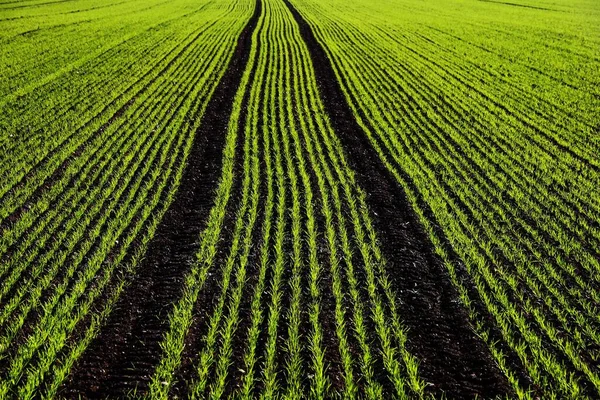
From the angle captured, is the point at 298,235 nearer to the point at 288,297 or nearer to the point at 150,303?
the point at 288,297

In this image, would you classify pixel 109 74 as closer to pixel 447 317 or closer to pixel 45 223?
pixel 45 223

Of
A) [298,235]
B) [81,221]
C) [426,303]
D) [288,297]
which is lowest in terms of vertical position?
[426,303]

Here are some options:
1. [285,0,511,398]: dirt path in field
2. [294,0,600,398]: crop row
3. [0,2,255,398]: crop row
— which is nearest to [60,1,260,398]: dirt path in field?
[0,2,255,398]: crop row

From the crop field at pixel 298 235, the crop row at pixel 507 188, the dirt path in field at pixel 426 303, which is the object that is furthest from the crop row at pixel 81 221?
the crop row at pixel 507 188

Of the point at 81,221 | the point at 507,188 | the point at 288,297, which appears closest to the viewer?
the point at 288,297

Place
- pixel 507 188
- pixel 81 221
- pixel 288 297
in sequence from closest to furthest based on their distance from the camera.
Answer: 1. pixel 288 297
2. pixel 81 221
3. pixel 507 188

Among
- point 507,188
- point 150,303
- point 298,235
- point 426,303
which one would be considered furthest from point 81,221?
point 507,188
